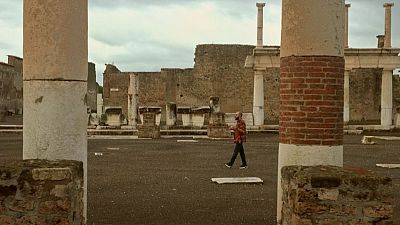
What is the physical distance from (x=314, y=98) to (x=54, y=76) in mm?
2987

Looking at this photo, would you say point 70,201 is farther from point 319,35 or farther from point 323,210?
point 319,35

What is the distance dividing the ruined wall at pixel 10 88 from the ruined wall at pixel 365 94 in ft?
77.2

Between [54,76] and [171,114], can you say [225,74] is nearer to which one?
[171,114]

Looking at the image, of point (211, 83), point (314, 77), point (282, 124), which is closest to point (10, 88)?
point (211, 83)

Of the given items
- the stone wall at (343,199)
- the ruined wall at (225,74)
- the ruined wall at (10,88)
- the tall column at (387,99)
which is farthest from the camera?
the ruined wall at (225,74)

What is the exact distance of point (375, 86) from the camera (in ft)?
131

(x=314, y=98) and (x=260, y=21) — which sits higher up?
(x=260, y=21)

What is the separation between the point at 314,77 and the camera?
6.72 metres

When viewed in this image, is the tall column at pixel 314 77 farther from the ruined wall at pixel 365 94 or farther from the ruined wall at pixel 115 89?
the ruined wall at pixel 115 89

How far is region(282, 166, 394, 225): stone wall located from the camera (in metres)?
5.70

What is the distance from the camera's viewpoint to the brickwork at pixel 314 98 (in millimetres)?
6719

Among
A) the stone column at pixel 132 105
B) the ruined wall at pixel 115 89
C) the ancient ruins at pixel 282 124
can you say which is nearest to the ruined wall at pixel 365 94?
the ruined wall at pixel 115 89

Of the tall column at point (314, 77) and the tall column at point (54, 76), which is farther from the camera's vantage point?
the tall column at point (314, 77)

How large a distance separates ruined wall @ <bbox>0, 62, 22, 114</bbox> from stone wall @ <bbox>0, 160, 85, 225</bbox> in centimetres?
3430
